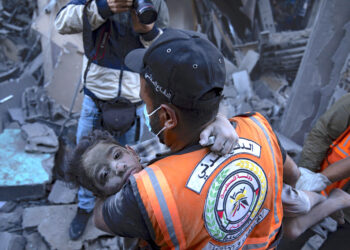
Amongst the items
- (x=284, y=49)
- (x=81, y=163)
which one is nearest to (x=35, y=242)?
(x=81, y=163)

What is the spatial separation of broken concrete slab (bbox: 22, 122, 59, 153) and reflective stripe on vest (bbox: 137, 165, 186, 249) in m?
3.27

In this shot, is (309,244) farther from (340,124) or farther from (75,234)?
(75,234)

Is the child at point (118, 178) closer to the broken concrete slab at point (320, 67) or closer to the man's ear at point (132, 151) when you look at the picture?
the man's ear at point (132, 151)

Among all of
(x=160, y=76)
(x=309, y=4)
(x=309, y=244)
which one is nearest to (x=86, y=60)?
(x=160, y=76)

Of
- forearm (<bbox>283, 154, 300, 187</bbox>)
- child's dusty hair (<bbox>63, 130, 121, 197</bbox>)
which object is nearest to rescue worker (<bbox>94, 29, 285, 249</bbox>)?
forearm (<bbox>283, 154, 300, 187</bbox>)

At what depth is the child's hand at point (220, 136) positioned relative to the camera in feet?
3.36

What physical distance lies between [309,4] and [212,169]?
873 cm

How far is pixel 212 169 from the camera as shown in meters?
1.01

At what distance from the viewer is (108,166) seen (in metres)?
1.59

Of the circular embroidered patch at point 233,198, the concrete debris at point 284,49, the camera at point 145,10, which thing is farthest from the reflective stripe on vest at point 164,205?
the concrete debris at point 284,49

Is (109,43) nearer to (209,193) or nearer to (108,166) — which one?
(108,166)

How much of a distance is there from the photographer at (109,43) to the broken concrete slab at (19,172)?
3.48 feet

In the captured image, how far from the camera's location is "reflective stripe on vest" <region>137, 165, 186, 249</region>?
924 mm

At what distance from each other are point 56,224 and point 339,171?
9.25 ft
